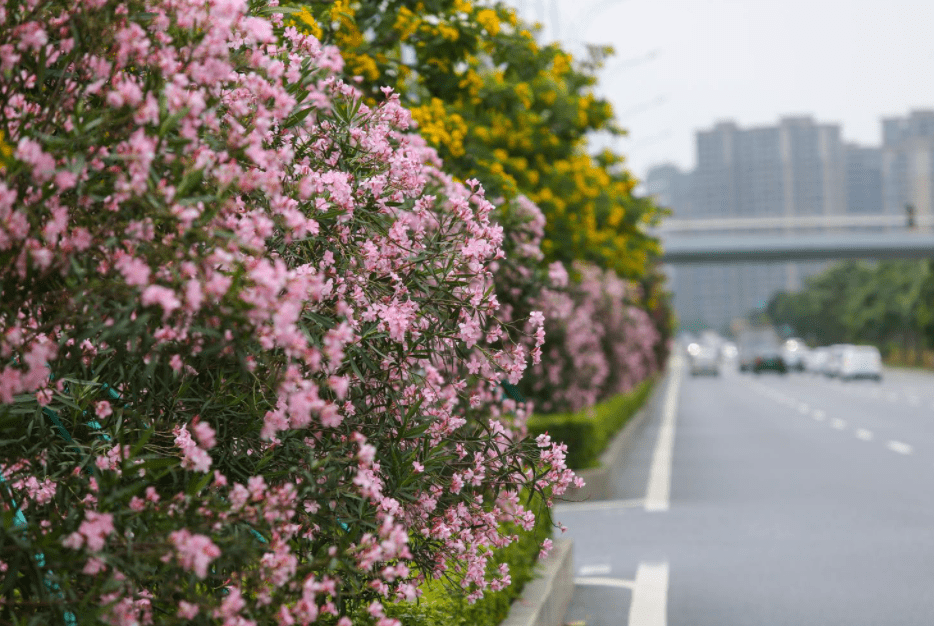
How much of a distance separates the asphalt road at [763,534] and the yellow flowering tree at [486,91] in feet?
8.45

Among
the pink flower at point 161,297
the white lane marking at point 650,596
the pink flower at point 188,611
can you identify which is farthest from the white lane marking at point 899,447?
the pink flower at point 161,297

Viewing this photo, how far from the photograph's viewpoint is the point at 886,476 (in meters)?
15.0

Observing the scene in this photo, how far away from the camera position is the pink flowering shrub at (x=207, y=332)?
2.76m

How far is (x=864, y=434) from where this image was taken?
21828 millimetres

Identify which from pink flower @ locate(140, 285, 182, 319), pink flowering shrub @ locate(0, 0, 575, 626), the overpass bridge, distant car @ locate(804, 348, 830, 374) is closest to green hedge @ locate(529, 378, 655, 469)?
pink flowering shrub @ locate(0, 0, 575, 626)

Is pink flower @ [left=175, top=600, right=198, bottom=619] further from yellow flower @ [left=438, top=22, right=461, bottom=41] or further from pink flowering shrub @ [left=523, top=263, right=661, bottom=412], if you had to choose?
pink flowering shrub @ [left=523, top=263, right=661, bottom=412]

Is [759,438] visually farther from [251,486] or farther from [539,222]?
[251,486]

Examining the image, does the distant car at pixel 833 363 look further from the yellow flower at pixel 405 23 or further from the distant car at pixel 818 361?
the yellow flower at pixel 405 23

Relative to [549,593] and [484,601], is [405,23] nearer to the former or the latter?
[549,593]

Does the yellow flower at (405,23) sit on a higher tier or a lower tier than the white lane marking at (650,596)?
higher

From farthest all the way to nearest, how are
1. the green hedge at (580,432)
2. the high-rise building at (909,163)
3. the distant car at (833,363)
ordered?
the high-rise building at (909,163) < the distant car at (833,363) < the green hedge at (580,432)

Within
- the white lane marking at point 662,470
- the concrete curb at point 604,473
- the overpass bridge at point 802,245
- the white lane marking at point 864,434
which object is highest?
the overpass bridge at point 802,245

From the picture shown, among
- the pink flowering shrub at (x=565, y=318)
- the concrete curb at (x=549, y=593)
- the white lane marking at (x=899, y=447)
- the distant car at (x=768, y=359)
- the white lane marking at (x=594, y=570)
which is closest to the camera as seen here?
the concrete curb at (x=549, y=593)

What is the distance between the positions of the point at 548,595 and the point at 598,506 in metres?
6.67
